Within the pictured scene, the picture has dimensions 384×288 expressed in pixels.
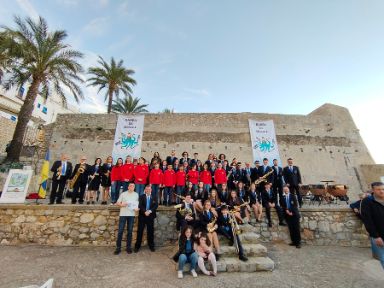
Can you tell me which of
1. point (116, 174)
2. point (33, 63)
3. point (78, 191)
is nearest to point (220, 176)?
point (116, 174)

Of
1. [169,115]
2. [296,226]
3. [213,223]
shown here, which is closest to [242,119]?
[169,115]

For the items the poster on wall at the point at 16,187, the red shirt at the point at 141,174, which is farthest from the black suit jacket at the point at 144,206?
the poster on wall at the point at 16,187

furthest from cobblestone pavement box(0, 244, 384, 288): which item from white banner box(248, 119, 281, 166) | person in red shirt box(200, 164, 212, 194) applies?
white banner box(248, 119, 281, 166)

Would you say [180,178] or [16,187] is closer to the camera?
[16,187]

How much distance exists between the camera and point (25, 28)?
39.0ft

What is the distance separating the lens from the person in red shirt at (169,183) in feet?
23.5

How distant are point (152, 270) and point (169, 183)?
294 centimetres

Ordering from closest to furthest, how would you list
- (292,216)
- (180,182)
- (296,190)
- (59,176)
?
(292,216) → (59,176) → (180,182) → (296,190)

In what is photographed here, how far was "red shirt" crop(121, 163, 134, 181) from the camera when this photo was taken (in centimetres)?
724

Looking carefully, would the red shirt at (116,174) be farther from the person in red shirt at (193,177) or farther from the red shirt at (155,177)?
the person in red shirt at (193,177)

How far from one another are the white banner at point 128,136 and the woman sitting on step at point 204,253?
31.5 feet

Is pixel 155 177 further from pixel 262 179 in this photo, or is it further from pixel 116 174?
pixel 262 179

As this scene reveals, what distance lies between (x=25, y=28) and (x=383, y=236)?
17.0m

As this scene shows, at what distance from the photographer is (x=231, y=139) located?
15008 mm
